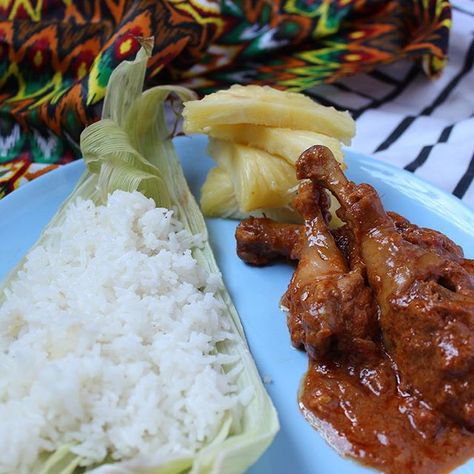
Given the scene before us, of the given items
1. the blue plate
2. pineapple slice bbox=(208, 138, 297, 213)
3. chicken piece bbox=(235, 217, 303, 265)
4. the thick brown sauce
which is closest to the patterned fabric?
the blue plate

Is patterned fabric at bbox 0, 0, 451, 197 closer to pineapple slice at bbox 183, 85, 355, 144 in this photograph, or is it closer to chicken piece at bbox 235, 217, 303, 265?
pineapple slice at bbox 183, 85, 355, 144

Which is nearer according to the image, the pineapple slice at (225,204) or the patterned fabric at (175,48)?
the pineapple slice at (225,204)

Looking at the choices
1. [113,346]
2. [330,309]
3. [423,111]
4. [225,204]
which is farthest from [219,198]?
[423,111]

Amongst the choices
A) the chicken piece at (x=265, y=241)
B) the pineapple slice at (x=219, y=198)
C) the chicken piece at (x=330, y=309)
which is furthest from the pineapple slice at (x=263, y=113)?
the chicken piece at (x=330, y=309)

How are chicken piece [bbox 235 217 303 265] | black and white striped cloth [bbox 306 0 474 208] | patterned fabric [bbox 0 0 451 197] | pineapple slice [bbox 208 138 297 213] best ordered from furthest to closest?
1. patterned fabric [bbox 0 0 451 197]
2. black and white striped cloth [bbox 306 0 474 208]
3. pineapple slice [bbox 208 138 297 213]
4. chicken piece [bbox 235 217 303 265]

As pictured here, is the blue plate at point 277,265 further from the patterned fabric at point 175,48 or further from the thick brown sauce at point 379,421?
the patterned fabric at point 175,48

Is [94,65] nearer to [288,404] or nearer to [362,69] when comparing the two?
[362,69]
